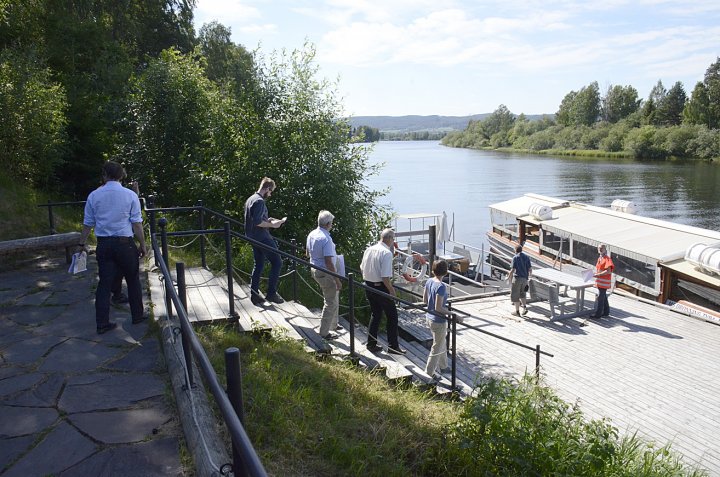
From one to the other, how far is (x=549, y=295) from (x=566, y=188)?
1815 inches

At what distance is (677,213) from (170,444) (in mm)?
46629

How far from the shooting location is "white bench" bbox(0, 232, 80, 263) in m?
7.82

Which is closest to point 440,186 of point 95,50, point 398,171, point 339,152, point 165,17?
point 398,171

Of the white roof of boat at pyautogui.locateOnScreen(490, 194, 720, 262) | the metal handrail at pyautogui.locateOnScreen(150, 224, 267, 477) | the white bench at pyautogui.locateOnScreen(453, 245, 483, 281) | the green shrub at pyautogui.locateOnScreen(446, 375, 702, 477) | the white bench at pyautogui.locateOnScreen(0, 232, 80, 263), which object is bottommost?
the white bench at pyautogui.locateOnScreen(453, 245, 483, 281)

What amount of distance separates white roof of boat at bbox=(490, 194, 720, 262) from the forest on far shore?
2429 inches

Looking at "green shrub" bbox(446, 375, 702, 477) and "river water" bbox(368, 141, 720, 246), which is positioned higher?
"green shrub" bbox(446, 375, 702, 477)

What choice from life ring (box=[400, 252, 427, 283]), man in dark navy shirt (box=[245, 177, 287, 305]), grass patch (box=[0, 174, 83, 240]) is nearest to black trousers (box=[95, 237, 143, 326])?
man in dark navy shirt (box=[245, 177, 287, 305])

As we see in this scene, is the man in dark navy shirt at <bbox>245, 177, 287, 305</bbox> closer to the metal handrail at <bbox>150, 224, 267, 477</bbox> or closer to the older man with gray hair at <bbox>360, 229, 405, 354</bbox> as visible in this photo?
the older man with gray hair at <bbox>360, 229, 405, 354</bbox>

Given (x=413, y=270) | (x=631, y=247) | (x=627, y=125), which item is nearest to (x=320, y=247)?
(x=413, y=270)

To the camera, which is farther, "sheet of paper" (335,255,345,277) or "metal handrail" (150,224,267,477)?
"sheet of paper" (335,255,345,277)

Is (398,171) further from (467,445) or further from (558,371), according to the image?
(467,445)

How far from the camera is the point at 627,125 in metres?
90.8

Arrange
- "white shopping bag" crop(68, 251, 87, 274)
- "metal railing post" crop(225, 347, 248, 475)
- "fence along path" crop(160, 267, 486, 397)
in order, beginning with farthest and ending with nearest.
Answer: "fence along path" crop(160, 267, 486, 397) < "white shopping bag" crop(68, 251, 87, 274) < "metal railing post" crop(225, 347, 248, 475)

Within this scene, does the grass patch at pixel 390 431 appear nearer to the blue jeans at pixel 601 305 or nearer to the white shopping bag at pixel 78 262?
the white shopping bag at pixel 78 262
